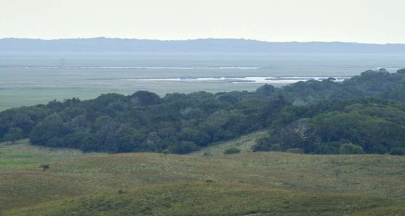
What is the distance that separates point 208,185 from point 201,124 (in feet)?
124

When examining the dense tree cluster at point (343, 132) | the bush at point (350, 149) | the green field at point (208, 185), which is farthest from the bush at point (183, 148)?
the bush at point (350, 149)

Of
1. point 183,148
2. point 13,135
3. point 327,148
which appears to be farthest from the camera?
point 13,135

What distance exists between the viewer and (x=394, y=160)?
172 feet

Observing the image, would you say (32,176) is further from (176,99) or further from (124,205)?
(176,99)

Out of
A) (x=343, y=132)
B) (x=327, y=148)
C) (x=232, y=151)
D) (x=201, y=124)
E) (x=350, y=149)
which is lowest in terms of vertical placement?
(x=232, y=151)

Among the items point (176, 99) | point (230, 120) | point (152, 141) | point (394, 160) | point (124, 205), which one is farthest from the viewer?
point (176, 99)

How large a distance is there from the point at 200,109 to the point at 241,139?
13150 millimetres

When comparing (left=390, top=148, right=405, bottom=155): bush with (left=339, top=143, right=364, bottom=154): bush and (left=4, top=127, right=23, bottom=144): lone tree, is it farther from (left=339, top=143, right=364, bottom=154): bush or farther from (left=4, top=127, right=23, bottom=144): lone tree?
(left=4, top=127, right=23, bottom=144): lone tree

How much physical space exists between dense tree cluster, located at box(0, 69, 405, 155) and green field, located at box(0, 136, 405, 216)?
11.8 m

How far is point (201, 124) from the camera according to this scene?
80000 mm

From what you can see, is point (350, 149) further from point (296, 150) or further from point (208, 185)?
point (208, 185)

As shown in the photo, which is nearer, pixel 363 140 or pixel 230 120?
pixel 363 140


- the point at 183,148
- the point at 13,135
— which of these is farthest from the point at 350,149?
the point at 13,135

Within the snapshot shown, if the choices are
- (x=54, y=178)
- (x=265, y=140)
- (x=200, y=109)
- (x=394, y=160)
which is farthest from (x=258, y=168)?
(x=200, y=109)
